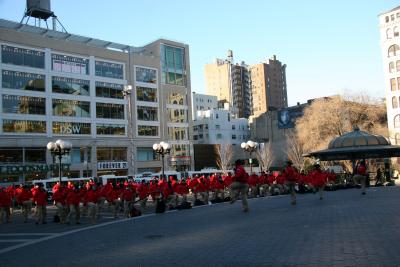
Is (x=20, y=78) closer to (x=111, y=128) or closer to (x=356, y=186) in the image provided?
(x=111, y=128)

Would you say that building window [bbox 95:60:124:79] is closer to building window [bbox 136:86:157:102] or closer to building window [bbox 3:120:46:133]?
building window [bbox 136:86:157:102]

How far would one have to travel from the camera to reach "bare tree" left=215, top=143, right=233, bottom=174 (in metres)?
84.6

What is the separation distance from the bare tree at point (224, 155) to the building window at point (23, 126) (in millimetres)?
36111

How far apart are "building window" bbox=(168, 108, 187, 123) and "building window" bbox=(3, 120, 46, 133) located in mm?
22848

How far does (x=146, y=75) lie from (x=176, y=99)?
716cm

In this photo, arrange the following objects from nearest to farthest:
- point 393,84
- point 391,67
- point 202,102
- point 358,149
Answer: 1. point 358,149
2. point 393,84
3. point 391,67
4. point 202,102

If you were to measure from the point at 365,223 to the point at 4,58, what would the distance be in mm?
52244

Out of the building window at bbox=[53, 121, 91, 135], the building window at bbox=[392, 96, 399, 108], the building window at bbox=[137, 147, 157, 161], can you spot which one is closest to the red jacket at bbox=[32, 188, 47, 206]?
the building window at bbox=[53, 121, 91, 135]

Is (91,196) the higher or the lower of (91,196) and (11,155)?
the lower

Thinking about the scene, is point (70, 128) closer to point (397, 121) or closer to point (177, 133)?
point (177, 133)

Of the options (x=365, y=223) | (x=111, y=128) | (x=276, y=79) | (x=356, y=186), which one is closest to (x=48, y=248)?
(x=365, y=223)

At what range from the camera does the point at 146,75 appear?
71.6 metres

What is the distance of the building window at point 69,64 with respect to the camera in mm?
59688

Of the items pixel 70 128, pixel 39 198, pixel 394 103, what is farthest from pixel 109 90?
pixel 394 103
